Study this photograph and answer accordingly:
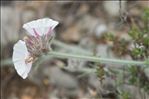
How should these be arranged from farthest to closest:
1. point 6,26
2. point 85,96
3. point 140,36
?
1. point 6,26
2. point 85,96
3. point 140,36

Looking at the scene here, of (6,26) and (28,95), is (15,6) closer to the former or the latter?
(6,26)

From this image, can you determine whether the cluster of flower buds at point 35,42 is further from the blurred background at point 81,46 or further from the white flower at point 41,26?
the blurred background at point 81,46

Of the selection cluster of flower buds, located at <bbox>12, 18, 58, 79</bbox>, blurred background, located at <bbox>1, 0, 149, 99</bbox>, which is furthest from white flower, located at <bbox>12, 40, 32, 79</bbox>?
blurred background, located at <bbox>1, 0, 149, 99</bbox>

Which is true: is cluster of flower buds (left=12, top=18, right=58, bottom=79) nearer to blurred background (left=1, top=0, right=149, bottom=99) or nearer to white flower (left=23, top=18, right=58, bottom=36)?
white flower (left=23, top=18, right=58, bottom=36)

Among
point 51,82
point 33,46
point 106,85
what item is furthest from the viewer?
point 51,82

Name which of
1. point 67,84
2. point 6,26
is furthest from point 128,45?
point 6,26

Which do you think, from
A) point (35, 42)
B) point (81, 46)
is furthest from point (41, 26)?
point (81, 46)

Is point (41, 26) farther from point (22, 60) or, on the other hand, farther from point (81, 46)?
point (81, 46)
